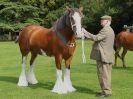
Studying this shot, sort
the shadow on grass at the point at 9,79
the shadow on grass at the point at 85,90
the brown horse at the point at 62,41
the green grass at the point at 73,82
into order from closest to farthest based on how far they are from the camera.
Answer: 1. the brown horse at the point at 62,41
2. the green grass at the point at 73,82
3. the shadow on grass at the point at 85,90
4. the shadow on grass at the point at 9,79

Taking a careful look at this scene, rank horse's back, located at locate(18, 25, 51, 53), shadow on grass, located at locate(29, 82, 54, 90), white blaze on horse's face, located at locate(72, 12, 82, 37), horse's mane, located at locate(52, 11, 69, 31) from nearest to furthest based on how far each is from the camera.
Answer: white blaze on horse's face, located at locate(72, 12, 82, 37)
horse's mane, located at locate(52, 11, 69, 31)
horse's back, located at locate(18, 25, 51, 53)
shadow on grass, located at locate(29, 82, 54, 90)

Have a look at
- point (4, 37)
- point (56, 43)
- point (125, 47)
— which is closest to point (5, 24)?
point (4, 37)

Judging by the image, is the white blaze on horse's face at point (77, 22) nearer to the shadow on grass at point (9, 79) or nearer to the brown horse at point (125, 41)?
A: the shadow on grass at point (9, 79)

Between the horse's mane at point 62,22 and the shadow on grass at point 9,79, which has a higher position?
the horse's mane at point 62,22

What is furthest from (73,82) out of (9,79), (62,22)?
(62,22)

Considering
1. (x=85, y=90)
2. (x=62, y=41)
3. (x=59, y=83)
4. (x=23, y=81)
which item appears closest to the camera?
(x=62, y=41)

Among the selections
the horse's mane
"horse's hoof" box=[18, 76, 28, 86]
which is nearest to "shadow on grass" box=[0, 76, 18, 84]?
"horse's hoof" box=[18, 76, 28, 86]

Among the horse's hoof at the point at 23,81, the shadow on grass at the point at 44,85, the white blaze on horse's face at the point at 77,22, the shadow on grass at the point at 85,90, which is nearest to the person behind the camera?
the white blaze on horse's face at the point at 77,22

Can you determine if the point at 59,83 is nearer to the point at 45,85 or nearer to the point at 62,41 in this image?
the point at 62,41

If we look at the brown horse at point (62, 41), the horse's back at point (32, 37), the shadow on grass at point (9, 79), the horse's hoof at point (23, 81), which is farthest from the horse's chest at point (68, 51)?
the shadow on grass at point (9, 79)

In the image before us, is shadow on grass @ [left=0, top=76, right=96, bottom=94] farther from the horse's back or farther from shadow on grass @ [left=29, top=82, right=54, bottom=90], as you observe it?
Result: the horse's back

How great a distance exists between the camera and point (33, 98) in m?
11.0

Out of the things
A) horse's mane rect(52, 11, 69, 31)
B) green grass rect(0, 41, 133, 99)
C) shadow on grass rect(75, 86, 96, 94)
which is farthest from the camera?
shadow on grass rect(75, 86, 96, 94)

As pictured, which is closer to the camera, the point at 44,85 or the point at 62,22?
the point at 62,22
